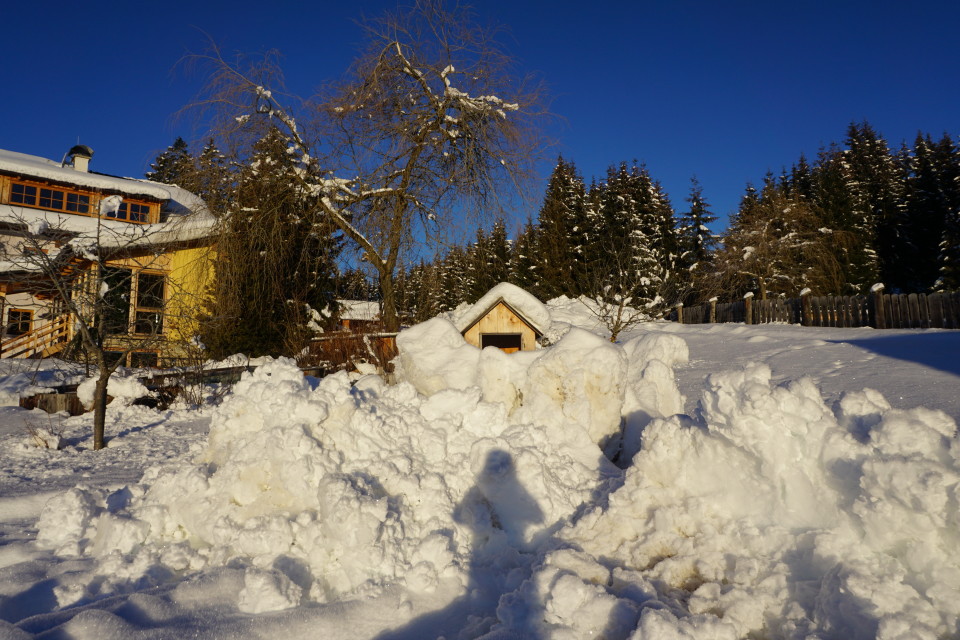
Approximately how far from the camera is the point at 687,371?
523 inches

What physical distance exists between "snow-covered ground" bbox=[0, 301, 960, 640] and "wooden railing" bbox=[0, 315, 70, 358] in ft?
42.3

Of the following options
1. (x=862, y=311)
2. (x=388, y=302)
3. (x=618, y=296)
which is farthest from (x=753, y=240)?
(x=388, y=302)

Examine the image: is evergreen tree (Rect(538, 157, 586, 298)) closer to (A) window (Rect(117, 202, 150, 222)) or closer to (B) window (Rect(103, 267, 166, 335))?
(A) window (Rect(117, 202, 150, 222))

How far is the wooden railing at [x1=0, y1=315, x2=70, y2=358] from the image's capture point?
14555 millimetres

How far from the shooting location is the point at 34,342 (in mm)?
15289

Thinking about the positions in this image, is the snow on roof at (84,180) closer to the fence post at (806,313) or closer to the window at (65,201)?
the window at (65,201)

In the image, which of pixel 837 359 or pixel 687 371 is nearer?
pixel 837 359

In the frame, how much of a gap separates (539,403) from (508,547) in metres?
1.49

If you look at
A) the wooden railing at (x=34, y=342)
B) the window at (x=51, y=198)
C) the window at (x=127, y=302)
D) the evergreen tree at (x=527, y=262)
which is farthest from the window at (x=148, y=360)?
the evergreen tree at (x=527, y=262)

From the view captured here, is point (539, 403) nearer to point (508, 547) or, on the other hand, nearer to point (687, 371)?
point (508, 547)

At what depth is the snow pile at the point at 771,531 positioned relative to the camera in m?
2.06

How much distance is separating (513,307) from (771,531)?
8788 mm

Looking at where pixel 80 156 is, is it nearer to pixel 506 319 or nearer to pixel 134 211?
pixel 134 211

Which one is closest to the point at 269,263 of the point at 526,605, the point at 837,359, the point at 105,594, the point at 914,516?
the point at 105,594
